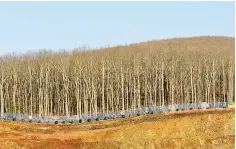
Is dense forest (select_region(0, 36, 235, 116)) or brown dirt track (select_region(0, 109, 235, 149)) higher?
dense forest (select_region(0, 36, 235, 116))

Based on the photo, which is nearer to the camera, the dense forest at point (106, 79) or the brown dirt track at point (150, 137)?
the brown dirt track at point (150, 137)

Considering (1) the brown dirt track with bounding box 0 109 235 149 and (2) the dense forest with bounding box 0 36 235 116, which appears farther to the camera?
(2) the dense forest with bounding box 0 36 235 116

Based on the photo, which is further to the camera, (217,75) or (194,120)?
(217,75)

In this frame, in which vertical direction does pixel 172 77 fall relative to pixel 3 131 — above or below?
above

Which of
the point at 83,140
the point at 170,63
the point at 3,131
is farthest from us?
the point at 170,63

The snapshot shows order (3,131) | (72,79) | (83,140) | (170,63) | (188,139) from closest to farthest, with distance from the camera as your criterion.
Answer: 1. (188,139)
2. (83,140)
3. (3,131)
4. (72,79)
5. (170,63)

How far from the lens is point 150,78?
100938 millimetres

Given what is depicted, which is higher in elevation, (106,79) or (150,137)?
(106,79)

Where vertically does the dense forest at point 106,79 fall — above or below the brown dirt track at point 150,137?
A: above

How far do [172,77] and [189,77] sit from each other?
21.7ft

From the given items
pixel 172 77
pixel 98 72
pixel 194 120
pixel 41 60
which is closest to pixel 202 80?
pixel 172 77

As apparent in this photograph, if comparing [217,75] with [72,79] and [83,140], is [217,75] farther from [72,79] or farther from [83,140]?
[83,140]

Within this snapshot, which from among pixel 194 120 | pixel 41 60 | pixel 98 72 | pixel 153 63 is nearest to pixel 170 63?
pixel 153 63

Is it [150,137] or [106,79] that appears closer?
[150,137]
